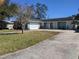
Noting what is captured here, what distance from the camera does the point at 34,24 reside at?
178ft

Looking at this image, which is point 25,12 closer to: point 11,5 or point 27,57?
point 11,5

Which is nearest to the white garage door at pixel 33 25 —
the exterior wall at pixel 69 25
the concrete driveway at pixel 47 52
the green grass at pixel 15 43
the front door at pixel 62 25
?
the front door at pixel 62 25

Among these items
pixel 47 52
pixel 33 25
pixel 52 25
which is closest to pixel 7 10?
pixel 33 25

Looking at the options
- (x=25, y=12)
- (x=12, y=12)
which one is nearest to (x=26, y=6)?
(x=25, y=12)

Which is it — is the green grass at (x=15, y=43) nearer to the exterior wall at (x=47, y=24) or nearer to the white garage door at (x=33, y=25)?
the exterior wall at (x=47, y=24)

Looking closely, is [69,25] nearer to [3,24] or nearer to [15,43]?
[3,24]

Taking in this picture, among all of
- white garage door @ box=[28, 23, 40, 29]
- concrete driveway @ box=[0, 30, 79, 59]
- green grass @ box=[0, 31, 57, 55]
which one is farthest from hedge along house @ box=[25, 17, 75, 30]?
concrete driveway @ box=[0, 30, 79, 59]

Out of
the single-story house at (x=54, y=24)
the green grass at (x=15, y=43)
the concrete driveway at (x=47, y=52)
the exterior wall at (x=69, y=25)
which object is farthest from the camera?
the single-story house at (x=54, y=24)

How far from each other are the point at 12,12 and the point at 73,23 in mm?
16307

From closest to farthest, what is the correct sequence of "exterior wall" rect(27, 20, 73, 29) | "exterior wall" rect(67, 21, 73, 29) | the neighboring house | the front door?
"exterior wall" rect(67, 21, 73, 29), "exterior wall" rect(27, 20, 73, 29), the neighboring house, the front door

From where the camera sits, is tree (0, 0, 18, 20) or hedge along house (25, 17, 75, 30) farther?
hedge along house (25, 17, 75, 30)

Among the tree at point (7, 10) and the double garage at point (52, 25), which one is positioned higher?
the tree at point (7, 10)

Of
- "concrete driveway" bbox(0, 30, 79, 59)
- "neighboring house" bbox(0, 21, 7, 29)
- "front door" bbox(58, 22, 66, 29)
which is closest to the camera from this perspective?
"concrete driveway" bbox(0, 30, 79, 59)

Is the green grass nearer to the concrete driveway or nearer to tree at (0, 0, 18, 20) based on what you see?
the concrete driveway
